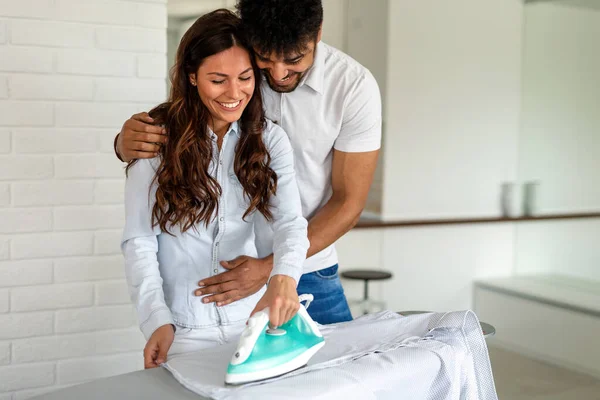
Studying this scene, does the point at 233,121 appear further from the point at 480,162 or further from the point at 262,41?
the point at 480,162

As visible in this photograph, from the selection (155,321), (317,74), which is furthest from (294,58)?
(155,321)

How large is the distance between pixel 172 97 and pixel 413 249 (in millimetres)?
2873

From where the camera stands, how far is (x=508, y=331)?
14.6 ft

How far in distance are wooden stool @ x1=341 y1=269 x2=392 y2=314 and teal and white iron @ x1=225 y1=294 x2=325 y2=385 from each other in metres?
2.52

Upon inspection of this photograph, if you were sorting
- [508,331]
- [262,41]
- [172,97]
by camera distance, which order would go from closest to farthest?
1. [262,41]
2. [172,97]
3. [508,331]

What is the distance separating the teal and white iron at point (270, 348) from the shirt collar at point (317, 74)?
2.57 ft

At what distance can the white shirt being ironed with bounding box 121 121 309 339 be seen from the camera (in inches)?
63.1

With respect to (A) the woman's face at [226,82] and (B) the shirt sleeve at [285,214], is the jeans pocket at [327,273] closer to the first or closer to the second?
(B) the shirt sleeve at [285,214]

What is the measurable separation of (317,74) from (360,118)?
0.19 meters

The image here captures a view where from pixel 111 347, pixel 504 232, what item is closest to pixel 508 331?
pixel 504 232

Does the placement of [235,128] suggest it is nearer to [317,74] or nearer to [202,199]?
[202,199]

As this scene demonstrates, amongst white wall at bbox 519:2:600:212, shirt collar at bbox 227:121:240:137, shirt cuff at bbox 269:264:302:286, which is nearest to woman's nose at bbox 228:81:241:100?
shirt collar at bbox 227:121:240:137

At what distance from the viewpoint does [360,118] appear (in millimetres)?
2082

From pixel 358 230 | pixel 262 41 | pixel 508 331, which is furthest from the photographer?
pixel 508 331
